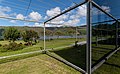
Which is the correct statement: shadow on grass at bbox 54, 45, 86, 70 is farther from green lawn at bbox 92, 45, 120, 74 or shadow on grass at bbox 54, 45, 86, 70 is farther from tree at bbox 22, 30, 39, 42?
tree at bbox 22, 30, 39, 42

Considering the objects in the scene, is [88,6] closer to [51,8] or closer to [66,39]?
[51,8]

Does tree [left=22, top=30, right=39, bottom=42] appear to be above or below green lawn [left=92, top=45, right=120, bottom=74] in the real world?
above

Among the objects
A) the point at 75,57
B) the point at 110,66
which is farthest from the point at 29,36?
the point at 110,66

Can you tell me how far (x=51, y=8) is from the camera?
8.05 meters

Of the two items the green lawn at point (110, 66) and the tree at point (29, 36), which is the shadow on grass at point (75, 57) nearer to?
the green lawn at point (110, 66)

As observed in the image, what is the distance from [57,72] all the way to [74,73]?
1.40 feet

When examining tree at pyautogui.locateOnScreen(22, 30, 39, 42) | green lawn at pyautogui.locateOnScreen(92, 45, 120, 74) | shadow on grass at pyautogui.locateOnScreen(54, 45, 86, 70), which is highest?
tree at pyautogui.locateOnScreen(22, 30, 39, 42)

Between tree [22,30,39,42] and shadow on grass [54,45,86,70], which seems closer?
shadow on grass [54,45,86,70]

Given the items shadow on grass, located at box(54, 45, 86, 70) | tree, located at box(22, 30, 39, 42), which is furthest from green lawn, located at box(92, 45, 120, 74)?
tree, located at box(22, 30, 39, 42)

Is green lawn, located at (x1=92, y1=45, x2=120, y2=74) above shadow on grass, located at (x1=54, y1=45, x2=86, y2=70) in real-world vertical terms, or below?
below

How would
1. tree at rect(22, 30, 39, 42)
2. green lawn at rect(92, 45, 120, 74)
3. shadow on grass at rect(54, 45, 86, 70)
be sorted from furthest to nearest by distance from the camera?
tree at rect(22, 30, 39, 42) < shadow on grass at rect(54, 45, 86, 70) < green lawn at rect(92, 45, 120, 74)

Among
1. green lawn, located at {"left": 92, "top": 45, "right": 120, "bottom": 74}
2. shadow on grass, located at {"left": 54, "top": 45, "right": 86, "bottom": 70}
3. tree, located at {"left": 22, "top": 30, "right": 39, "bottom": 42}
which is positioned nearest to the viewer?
green lawn, located at {"left": 92, "top": 45, "right": 120, "bottom": 74}

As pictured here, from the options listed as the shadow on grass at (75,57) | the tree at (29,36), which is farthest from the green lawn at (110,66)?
the tree at (29,36)

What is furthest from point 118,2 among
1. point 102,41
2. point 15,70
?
point 15,70
